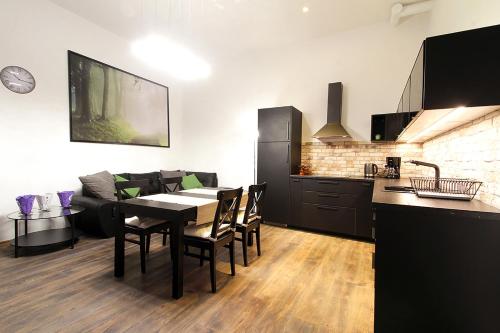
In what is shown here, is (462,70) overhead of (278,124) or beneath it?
beneath

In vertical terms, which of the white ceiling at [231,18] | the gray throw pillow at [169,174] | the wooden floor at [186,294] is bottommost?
the wooden floor at [186,294]

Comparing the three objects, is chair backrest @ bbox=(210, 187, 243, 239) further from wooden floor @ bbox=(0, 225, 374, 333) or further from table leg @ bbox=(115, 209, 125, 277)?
table leg @ bbox=(115, 209, 125, 277)

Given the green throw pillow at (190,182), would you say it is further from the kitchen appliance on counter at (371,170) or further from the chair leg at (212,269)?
the kitchen appliance on counter at (371,170)

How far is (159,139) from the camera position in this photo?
5.22 metres

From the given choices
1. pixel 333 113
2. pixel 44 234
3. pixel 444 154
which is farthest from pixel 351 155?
pixel 44 234

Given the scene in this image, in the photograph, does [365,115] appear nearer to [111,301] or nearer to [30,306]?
[111,301]

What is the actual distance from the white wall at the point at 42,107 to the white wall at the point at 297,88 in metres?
2.05

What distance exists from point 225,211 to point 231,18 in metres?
3.06

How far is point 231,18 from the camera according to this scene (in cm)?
363

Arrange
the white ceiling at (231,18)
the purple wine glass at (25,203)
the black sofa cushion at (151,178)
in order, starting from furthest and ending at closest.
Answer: the black sofa cushion at (151,178), the white ceiling at (231,18), the purple wine glass at (25,203)

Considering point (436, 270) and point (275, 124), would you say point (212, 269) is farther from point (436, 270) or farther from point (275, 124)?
point (275, 124)

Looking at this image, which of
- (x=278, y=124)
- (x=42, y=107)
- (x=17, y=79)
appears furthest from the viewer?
(x=278, y=124)

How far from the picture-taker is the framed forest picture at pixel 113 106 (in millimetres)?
3732

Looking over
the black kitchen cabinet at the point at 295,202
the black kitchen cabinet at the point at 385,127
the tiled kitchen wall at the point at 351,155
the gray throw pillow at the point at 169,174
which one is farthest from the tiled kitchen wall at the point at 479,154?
the gray throw pillow at the point at 169,174
